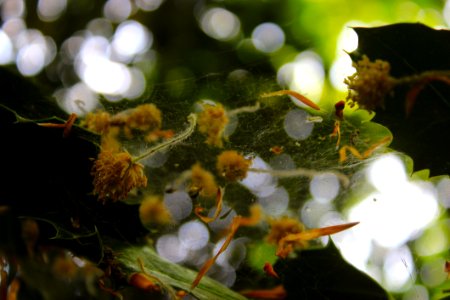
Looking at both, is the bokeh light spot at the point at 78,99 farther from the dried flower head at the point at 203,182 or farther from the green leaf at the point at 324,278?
the green leaf at the point at 324,278

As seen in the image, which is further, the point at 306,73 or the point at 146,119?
the point at 306,73

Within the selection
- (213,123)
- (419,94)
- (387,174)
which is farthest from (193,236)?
(419,94)

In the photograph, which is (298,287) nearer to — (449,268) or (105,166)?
(449,268)

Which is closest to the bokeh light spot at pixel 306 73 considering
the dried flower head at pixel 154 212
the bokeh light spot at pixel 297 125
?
the bokeh light spot at pixel 297 125

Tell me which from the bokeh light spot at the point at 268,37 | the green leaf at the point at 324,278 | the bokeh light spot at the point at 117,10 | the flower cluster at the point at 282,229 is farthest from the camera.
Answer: the bokeh light spot at the point at 117,10

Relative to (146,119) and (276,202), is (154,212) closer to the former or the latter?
(146,119)

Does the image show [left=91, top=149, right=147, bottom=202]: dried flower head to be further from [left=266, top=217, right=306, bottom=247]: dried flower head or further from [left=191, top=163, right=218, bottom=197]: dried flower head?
[left=266, top=217, right=306, bottom=247]: dried flower head

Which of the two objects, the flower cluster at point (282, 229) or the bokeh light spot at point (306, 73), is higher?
the flower cluster at point (282, 229)
